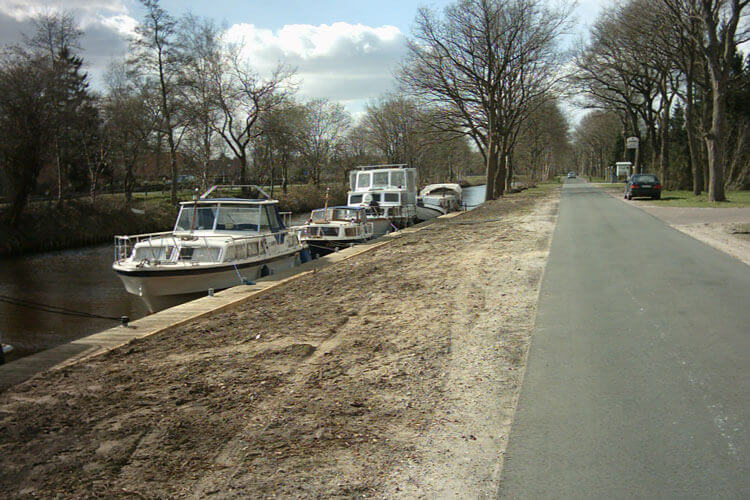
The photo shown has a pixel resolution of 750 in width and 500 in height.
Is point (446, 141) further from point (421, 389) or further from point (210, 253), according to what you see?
point (421, 389)

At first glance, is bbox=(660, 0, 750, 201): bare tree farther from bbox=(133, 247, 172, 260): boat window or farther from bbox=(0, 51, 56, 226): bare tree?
bbox=(0, 51, 56, 226): bare tree

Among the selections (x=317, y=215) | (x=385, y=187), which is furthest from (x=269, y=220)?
(x=385, y=187)

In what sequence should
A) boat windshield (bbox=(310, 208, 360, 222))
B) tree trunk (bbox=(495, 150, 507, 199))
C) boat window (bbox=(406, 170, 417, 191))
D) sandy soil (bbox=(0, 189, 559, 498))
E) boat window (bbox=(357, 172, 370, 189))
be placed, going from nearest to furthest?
sandy soil (bbox=(0, 189, 559, 498))
boat windshield (bbox=(310, 208, 360, 222))
boat window (bbox=(406, 170, 417, 191))
boat window (bbox=(357, 172, 370, 189))
tree trunk (bbox=(495, 150, 507, 199))

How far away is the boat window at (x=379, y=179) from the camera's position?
2946 centimetres

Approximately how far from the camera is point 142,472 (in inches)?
157

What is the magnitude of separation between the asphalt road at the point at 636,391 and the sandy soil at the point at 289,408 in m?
0.29

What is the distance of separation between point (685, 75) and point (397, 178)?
67.8ft

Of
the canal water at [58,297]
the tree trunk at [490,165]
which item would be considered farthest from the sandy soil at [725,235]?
the tree trunk at [490,165]

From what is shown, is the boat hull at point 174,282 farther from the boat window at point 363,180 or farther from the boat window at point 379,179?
the boat window at point 363,180

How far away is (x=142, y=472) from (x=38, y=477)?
666 mm

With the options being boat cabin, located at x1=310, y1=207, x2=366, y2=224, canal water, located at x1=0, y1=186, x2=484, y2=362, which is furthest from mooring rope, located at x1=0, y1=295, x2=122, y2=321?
boat cabin, located at x1=310, y1=207, x2=366, y2=224

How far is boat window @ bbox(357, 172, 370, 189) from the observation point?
2989 centimetres

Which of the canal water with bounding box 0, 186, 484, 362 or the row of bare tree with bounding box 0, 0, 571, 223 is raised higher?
the row of bare tree with bounding box 0, 0, 571, 223

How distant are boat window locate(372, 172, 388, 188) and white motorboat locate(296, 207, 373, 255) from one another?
683cm
